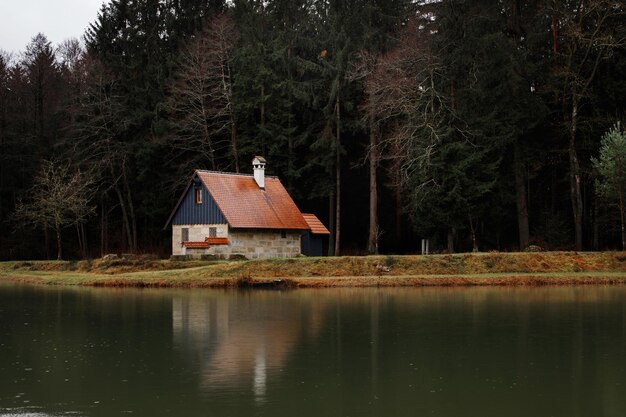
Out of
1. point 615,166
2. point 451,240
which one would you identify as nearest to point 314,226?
point 451,240

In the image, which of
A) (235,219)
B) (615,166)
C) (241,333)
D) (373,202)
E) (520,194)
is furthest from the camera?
(373,202)

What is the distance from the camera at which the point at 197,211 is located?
145ft

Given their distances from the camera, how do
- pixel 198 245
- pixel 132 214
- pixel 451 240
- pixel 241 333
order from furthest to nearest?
pixel 132 214 < pixel 198 245 < pixel 451 240 < pixel 241 333

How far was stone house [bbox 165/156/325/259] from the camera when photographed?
42.7 meters

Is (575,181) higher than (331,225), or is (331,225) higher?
(575,181)

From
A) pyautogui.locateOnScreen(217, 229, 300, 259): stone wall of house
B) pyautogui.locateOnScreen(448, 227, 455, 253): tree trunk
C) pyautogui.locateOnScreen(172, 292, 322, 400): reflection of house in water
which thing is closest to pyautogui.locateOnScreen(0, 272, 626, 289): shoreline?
pyautogui.locateOnScreen(172, 292, 322, 400): reflection of house in water

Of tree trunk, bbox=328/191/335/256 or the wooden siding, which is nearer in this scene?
the wooden siding

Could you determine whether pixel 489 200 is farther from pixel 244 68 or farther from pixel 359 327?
pixel 359 327

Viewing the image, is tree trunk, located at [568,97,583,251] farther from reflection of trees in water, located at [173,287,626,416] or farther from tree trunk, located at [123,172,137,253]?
tree trunk, located at [123,172,137,253]

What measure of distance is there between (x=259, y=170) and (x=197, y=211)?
476cm

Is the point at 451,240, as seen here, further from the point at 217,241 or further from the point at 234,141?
the point at 234,141

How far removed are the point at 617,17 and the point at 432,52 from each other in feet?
34.1

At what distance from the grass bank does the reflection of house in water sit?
5.18m

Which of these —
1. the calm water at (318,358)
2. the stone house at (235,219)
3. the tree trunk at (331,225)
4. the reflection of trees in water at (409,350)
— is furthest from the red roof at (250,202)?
the calm water at (318,358)
